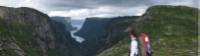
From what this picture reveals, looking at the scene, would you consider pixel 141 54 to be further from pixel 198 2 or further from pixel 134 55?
pixel 198 2

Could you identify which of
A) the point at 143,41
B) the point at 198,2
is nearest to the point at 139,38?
the point at 143,41

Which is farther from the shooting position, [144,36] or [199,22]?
[144,36]

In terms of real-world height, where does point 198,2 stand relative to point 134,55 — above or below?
above

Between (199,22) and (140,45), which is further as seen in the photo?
(140,45)

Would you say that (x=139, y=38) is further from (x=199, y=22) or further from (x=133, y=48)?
(x=199, y=22)

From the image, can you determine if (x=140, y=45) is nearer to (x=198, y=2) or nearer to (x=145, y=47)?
(x=145, y=47)

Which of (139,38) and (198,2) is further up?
(198,2)

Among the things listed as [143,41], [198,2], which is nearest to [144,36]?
[143,41]
